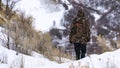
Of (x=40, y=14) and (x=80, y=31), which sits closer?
(x=80, y=31)

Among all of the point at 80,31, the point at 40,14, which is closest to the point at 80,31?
the point at 80,31

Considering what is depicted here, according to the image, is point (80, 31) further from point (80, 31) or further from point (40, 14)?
point (40, 14)

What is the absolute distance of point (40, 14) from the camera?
35281 millimetres

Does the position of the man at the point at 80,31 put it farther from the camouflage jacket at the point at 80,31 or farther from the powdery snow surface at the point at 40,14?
the powdery snow surface at the point at 40,14

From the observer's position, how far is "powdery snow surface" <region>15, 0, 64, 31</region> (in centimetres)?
3303

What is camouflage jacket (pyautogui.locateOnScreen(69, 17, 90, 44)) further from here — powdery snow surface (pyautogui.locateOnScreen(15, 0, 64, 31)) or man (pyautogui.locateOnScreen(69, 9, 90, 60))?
powdery snow surface (pyautogui.locateOnScreen(15, 0, 64, 31))

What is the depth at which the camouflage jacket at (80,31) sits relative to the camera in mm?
12266

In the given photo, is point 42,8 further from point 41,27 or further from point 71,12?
point 41,27

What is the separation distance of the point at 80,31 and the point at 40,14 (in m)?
23.1

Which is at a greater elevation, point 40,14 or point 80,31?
point 80,31

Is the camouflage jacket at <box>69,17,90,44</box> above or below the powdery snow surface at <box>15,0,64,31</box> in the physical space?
above

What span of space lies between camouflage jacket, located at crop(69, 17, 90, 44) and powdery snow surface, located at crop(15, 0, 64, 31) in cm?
1960

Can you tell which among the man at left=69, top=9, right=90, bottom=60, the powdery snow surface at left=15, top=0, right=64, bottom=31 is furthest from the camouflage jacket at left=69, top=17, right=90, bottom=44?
the powdery snow surface at left=15, top=0, right=64, bottom=31

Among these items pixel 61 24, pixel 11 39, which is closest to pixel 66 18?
pixel 61 24
